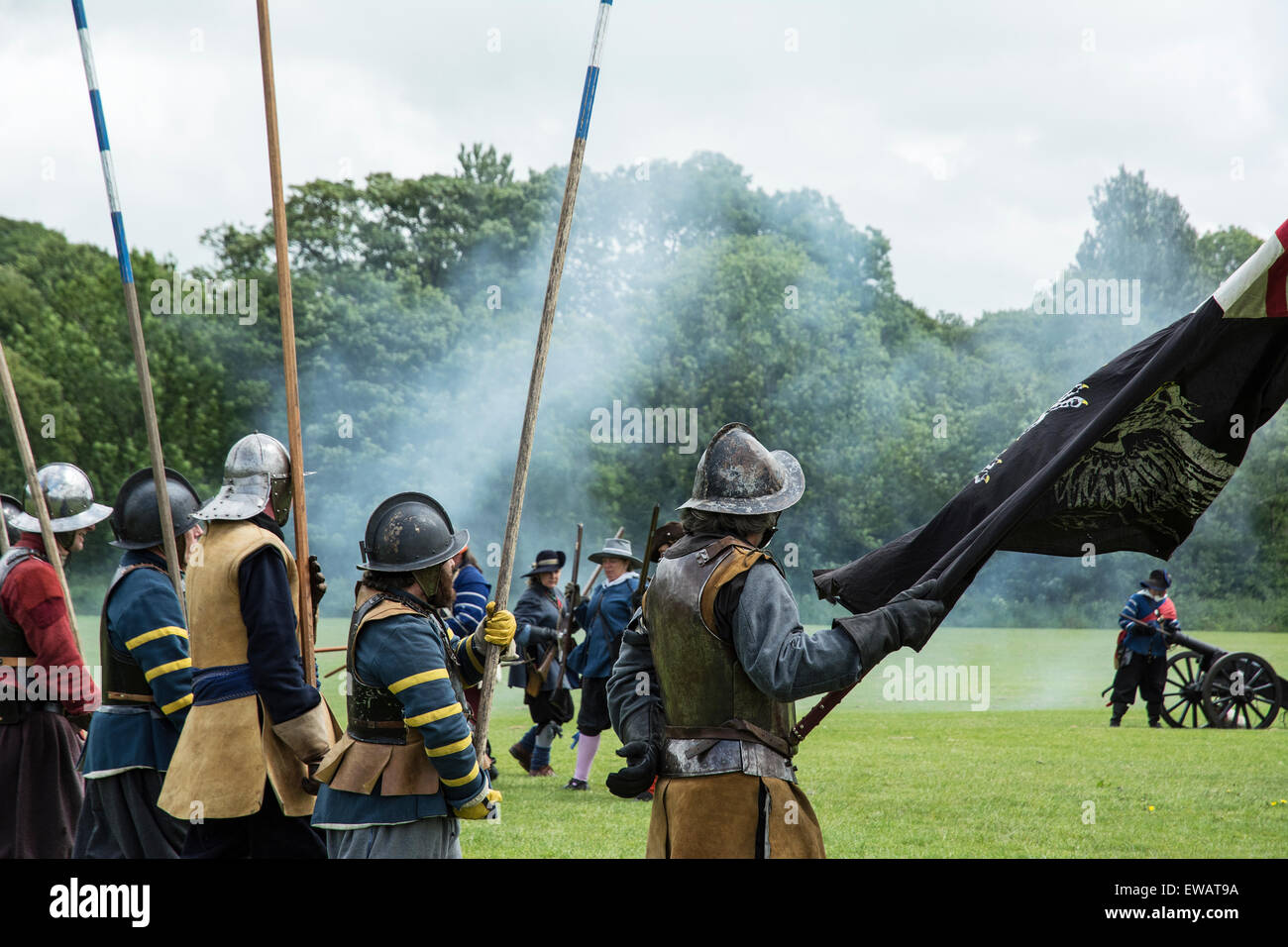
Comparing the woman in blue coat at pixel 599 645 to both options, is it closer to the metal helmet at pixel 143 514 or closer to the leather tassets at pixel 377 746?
the metal helmet at pixel 143 514

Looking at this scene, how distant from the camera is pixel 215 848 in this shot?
440 cm

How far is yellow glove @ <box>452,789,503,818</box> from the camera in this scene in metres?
4.05

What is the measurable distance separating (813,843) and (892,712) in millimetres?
14128

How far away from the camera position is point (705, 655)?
3.56m

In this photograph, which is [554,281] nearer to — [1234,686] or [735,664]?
[735,664]

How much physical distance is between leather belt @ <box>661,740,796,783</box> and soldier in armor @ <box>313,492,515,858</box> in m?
0.70

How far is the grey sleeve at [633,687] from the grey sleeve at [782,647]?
49 cm

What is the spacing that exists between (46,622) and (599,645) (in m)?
5.35

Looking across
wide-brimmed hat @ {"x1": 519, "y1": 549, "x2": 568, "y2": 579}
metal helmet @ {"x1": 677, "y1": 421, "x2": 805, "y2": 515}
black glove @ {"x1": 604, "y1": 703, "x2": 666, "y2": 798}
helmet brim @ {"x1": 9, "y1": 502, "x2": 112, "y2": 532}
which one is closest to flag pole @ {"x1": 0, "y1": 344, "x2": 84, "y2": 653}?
helmet brim @ {"x1": 9, "y1": 502, "x2": 112, "y2": 532}

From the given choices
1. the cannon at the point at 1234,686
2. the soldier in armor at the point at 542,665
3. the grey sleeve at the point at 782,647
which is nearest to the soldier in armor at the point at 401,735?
the grey sleeve at the point at 782,647

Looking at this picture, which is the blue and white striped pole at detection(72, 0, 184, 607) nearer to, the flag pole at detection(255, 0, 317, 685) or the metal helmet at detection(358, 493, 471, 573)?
the flag pole at detection(255, 0, 317, 685)

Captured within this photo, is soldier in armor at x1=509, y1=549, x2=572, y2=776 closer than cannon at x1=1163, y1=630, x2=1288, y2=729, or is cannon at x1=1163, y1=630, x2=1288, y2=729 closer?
soldier in armor at x1=509, y1=549, x2=572, y2=776

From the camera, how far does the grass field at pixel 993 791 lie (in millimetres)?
7684

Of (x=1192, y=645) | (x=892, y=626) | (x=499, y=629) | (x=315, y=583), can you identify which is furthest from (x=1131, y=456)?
(x=1192, y=645)
